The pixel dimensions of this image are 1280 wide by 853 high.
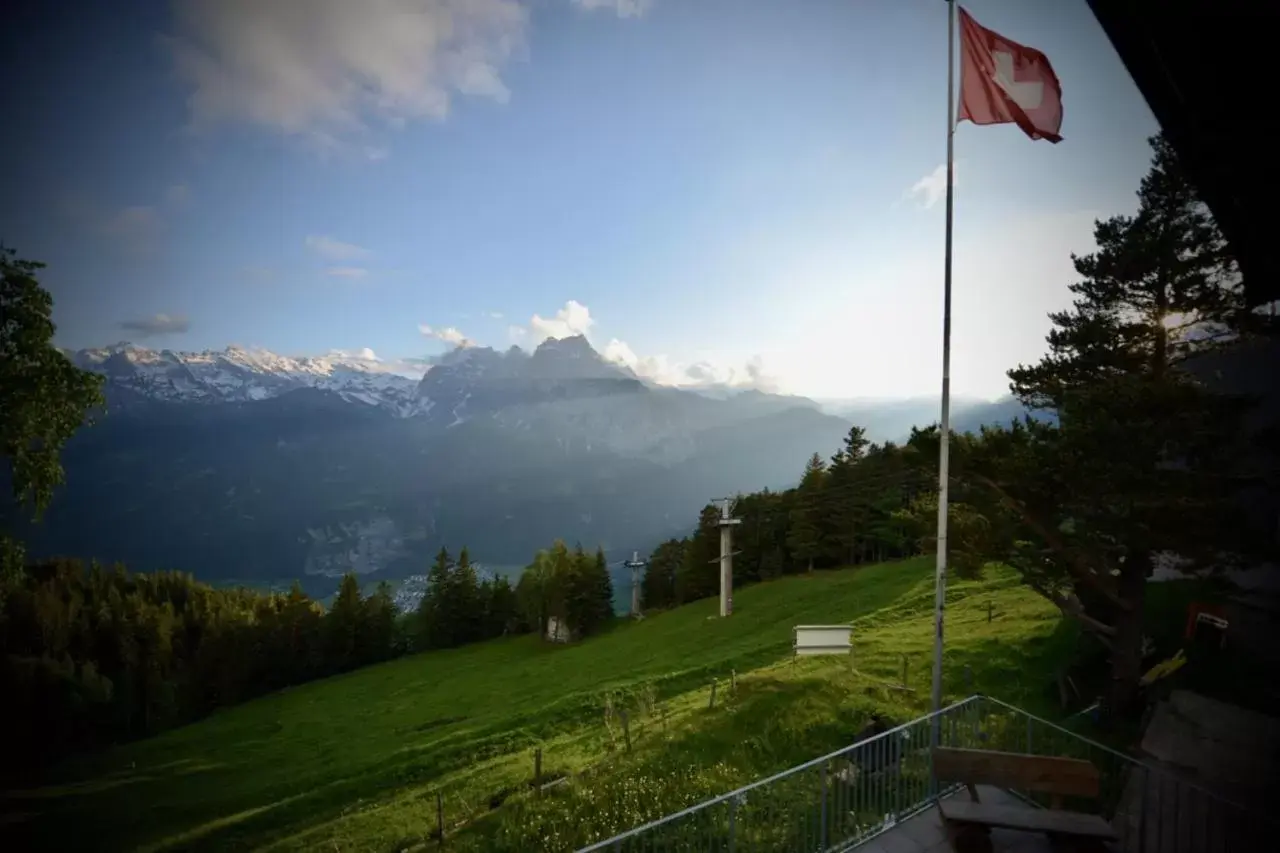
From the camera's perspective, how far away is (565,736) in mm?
25953

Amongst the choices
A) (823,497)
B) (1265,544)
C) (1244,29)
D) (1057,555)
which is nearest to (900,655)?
(1057,555)

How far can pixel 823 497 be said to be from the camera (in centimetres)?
6322

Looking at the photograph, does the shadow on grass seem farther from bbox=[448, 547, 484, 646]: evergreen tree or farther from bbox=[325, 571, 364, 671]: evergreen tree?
bbox=[325, 571, 364, 671]: evergreen tree

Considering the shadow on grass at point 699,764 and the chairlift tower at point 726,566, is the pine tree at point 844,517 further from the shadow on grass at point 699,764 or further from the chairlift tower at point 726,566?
the shadow on grass at point 699,764

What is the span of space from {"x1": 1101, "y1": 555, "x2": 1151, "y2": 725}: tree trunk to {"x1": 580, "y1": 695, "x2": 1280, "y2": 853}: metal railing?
9.28 feet

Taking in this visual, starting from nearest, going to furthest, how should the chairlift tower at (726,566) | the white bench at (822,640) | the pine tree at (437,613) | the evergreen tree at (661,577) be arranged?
1. the white bench at (822,640)
2. the chairlift tower at (726,566)
3. the evergreen tree at (661,577)
4. the pine tree at (437,613)

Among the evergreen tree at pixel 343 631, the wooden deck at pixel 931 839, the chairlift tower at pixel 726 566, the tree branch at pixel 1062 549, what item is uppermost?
the tree branch at pixel 1062 549

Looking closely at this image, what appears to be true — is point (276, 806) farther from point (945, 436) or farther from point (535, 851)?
point (945, 436)

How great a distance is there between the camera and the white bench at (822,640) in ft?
86.3

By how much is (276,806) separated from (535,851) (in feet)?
63.5

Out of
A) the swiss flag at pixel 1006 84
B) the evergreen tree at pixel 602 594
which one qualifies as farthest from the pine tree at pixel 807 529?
the swiss flag at pixel 1006 84

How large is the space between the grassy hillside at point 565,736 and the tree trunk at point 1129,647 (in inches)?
122

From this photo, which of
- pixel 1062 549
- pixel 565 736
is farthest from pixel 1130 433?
pixel 565 736

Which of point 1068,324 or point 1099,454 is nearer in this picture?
point 1099,454
